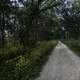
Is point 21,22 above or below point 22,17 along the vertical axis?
below

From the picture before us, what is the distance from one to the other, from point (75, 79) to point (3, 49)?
378 inches

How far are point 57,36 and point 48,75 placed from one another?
64.1 metres

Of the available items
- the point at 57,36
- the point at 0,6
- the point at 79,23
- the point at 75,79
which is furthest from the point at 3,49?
the point at 57,36

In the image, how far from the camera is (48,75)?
1181cm

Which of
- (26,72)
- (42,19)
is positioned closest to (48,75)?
(26,72)

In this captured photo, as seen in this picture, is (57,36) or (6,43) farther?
(57,36)

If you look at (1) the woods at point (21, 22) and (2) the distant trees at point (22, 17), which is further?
(2) the distant trees at point (22, 17)

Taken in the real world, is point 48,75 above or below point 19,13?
below

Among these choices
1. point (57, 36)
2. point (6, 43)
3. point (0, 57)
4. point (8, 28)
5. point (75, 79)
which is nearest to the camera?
point (75, 79)

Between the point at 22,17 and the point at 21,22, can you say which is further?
the point at 22,17

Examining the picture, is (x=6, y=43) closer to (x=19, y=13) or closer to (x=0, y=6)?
(x=19, y=13)

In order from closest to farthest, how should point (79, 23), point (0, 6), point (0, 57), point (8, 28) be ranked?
point (0, 6) → point (0, 57) → point (8, 28) → point (79, 23)

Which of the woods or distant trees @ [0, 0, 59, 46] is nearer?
the woods

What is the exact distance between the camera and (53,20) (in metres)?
27.7
